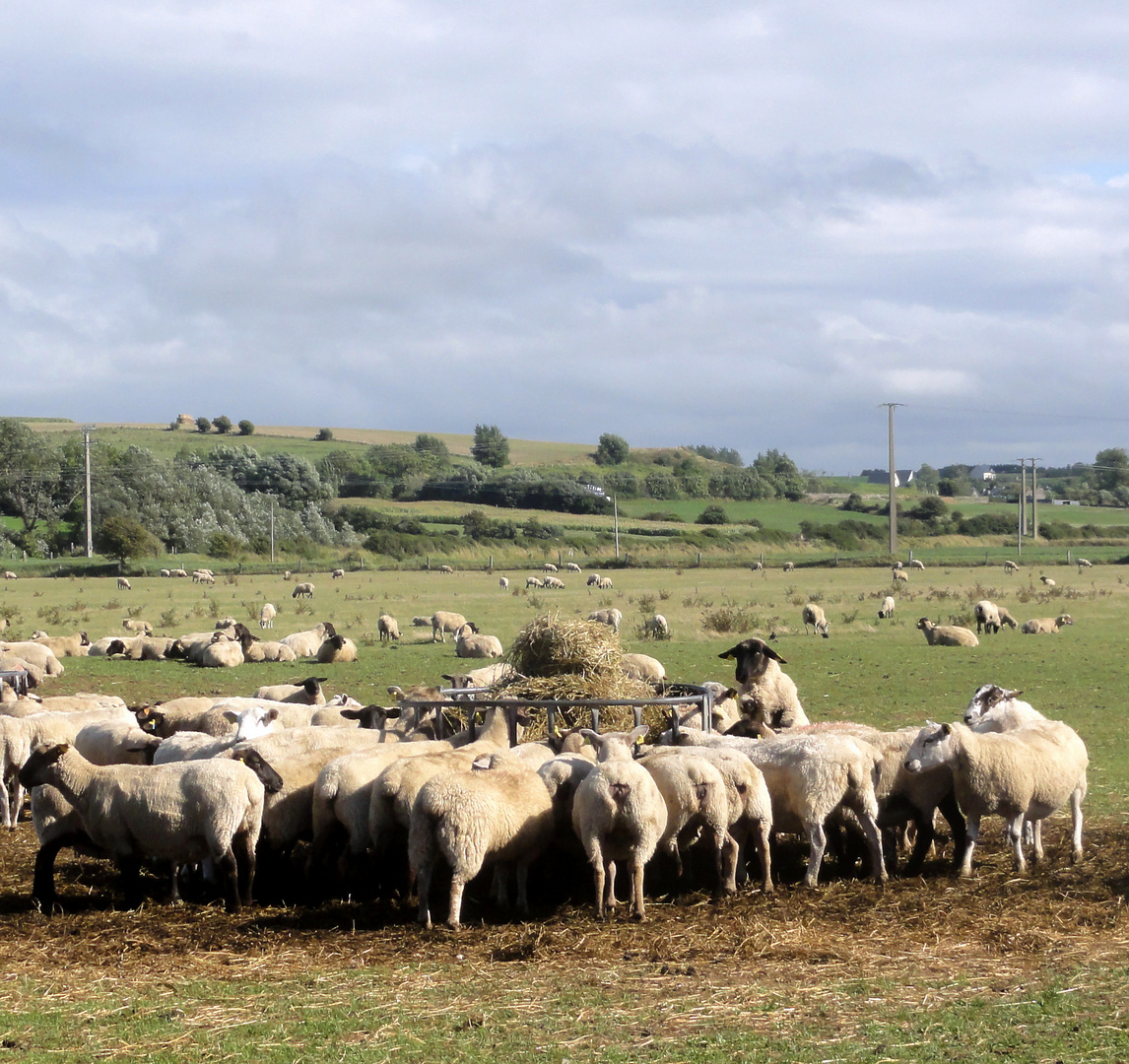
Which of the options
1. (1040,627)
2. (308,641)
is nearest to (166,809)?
(308,641)

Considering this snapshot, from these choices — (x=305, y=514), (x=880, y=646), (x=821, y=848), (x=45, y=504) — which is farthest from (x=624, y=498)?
(x=821, y=848)

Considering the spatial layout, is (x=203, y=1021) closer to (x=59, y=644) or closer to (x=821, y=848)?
(x=821, y=848)

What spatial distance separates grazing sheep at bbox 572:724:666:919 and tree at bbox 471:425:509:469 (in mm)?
147041

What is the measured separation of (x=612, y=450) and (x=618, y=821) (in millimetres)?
162045

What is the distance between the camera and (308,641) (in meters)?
30.1

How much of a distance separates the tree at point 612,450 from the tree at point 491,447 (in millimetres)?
13171

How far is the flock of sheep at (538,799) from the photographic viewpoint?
30.7 feet

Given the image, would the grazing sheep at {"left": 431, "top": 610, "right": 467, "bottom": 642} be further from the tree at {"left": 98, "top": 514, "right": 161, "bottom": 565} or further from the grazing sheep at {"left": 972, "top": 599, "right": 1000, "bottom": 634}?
the tree at {"left": 98, "top": 514, "right": 161, "bottom": 565}

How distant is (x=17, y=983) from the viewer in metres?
7.69

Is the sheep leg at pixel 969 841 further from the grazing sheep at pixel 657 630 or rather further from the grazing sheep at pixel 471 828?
the grazing sheep at pixel 657 630

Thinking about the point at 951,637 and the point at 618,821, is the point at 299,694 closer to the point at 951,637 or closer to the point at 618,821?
the point at 618,821

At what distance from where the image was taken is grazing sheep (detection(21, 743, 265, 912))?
9758 millimetres

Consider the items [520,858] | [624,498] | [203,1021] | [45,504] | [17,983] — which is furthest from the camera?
[624,498]

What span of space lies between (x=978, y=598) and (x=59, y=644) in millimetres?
32359
